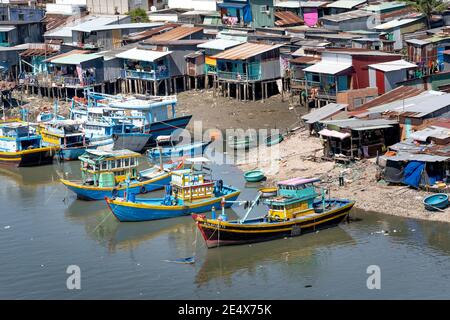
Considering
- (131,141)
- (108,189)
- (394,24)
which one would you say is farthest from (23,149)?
(394,24)

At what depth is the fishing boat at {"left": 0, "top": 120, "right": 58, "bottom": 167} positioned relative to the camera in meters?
57.9

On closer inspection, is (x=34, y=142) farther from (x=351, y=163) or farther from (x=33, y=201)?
(x=351, y=163)

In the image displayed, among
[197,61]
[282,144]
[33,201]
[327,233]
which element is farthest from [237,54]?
[327,233]

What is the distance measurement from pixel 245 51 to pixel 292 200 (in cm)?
2640

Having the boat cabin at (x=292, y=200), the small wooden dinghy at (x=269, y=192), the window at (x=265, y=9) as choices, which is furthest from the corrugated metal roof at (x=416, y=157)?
the window at (x=265, y=9)

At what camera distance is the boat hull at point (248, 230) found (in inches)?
1596

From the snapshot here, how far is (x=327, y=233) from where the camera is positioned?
42438mm

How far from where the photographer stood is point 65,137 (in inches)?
2333

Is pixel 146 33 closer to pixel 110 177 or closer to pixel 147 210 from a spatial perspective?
pixel 110 177

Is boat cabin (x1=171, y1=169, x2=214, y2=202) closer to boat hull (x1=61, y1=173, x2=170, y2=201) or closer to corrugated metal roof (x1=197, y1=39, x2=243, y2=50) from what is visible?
boat hull (x1=61, y1=173, x2=170, y2=201)

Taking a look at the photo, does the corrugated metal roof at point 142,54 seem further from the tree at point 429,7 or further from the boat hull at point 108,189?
the boat hull at point 108,189

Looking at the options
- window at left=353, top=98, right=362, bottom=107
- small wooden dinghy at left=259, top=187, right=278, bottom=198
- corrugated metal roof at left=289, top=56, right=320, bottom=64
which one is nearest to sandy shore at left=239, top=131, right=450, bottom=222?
window at left=353, top=98, right=362, bottom=107

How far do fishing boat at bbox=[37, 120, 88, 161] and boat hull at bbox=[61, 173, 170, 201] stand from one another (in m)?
8.92

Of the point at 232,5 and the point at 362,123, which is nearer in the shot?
the point at 362,123
